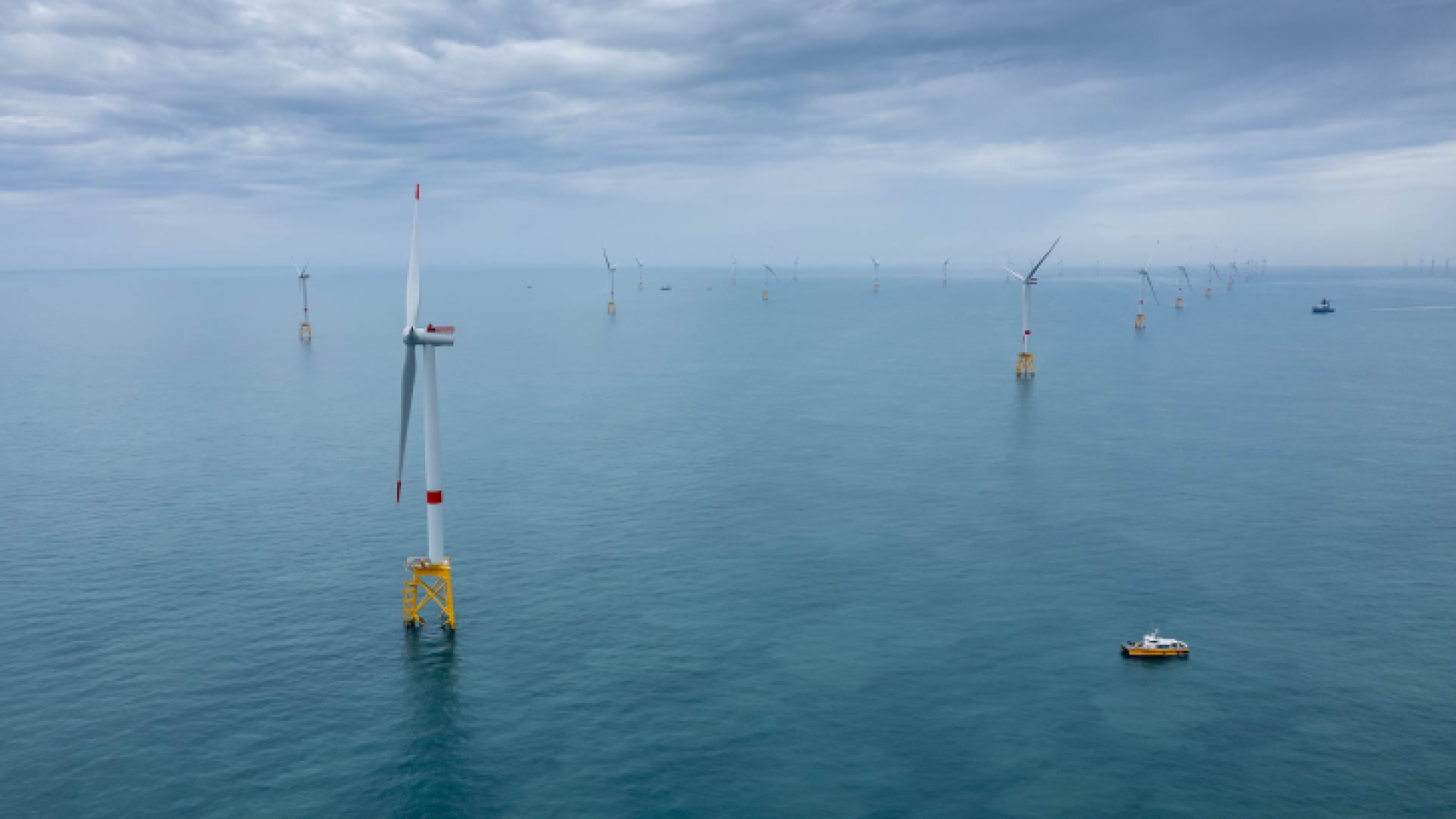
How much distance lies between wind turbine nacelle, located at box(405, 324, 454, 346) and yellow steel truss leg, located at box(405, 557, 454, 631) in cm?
1976

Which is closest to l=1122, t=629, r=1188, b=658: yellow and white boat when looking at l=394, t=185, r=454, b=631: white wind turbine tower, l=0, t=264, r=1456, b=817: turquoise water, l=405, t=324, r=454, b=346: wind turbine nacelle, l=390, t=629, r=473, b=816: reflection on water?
l=0, t=264, r=1456, b=817: turquoise water

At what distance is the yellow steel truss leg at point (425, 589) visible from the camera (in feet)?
285

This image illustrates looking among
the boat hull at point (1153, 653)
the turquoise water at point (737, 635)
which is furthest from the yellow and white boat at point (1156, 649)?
the turquoise water at point (737, 635)

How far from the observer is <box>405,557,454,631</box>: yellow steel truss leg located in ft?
285

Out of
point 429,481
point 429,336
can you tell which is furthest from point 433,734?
point 429,336

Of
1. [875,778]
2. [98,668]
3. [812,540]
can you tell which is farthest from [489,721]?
[812,540]

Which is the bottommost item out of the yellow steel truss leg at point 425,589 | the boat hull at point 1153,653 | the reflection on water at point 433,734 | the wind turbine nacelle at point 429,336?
the reflection on water at point 433,734

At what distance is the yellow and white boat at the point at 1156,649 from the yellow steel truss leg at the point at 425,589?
196ft

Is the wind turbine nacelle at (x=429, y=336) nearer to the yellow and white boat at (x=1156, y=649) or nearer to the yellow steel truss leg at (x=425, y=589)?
the yellow steel truss leg at (x=425, y=589)

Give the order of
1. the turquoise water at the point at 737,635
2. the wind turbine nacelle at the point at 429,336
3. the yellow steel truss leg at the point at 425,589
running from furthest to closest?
the yellow steel truss leg at the point at 425,589
the wind turbine nacelle at the point at 429,336
the turquoise water at the point at 737,635

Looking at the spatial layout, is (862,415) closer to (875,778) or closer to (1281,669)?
(1281,669)

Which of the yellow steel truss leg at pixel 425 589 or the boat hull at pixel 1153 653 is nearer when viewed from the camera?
the boat hull at pixel 1153 653

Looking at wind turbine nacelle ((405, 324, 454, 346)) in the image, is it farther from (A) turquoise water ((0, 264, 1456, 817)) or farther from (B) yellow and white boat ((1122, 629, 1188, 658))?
(B) yellow and white boat ((1122, 629, 1188, 658))

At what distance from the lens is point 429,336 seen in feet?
287
